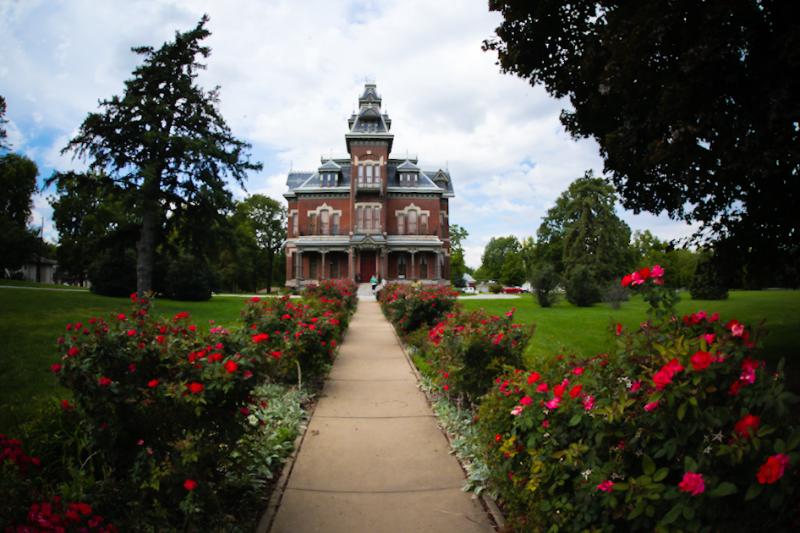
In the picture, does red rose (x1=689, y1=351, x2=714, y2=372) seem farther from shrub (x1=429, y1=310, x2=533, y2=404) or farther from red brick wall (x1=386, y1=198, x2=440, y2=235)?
red brick wall (x1=386, y1=198, x2=440, y2=235)

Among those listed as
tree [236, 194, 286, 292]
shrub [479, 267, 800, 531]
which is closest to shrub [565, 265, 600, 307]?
shrub [479, 267, 800, 531]

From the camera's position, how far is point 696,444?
2.38m

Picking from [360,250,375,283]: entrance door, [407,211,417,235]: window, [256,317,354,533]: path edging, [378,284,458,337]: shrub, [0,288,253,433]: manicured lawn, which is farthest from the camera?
[407,211,417,235]: window

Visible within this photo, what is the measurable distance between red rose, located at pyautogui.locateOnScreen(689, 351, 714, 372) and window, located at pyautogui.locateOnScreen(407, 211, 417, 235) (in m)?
46.8

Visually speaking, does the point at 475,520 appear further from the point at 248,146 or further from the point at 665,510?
the point at 248,146

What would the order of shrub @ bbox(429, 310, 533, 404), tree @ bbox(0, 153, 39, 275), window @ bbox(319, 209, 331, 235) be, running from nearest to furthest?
shrub @ bbox(429, 310, 533, 404)
tree @ bbox(0, 153, 39, 275)
window @ bbox(319, 209, 331, 235)

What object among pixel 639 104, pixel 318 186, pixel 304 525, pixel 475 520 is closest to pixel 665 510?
pixel 475 520

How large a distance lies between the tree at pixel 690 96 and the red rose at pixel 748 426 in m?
5.60

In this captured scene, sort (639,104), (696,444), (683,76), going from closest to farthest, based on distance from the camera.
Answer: (696,444) < (683,76) < (639,104)

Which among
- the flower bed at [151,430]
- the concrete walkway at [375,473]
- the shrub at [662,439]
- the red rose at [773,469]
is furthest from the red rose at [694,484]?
the flower bed at [151,430]

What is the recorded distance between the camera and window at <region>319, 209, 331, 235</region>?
1921 inches

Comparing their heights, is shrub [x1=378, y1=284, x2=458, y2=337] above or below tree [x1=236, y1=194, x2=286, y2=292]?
below

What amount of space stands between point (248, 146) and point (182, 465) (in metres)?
24.1

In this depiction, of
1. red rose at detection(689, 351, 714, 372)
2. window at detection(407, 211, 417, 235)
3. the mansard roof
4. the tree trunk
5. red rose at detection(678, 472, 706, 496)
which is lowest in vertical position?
red rose at detection(678, 472, 706, 496)
